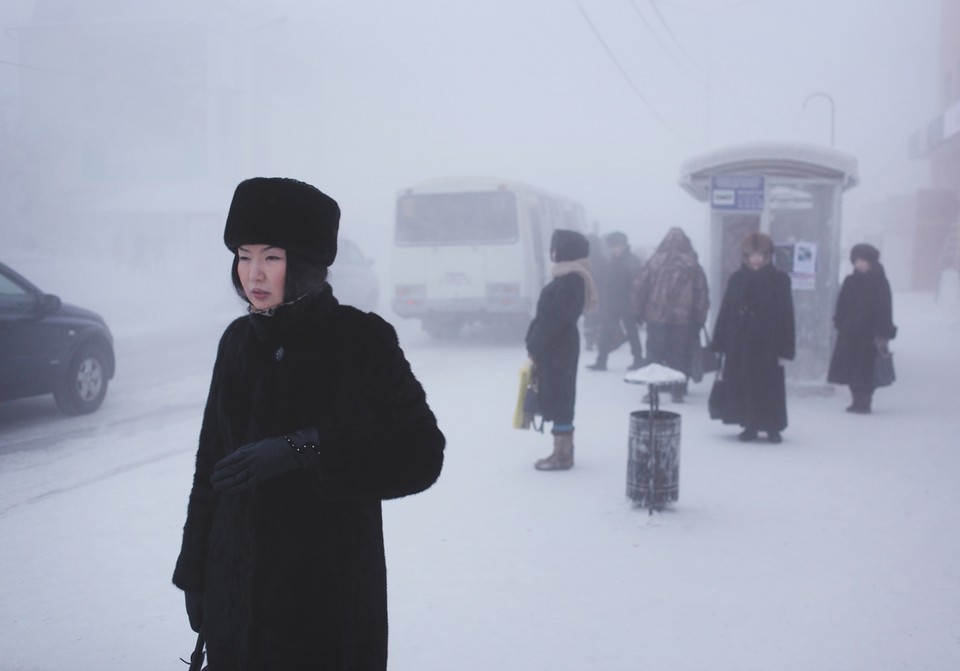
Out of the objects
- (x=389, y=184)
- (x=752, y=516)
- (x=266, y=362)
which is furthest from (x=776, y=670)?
(x=389, y=184)

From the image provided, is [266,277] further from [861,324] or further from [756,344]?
[861,324]

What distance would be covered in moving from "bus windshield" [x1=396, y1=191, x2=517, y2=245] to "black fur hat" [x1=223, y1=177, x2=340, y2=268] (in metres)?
13.4

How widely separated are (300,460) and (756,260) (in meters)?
6.32

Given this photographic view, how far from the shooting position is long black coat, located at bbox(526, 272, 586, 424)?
6422 mm

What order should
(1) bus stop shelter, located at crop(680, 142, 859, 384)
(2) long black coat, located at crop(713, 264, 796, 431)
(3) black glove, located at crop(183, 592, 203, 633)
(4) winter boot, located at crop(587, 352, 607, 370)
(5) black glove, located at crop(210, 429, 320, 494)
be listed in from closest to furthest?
(5) black glove, located at crop(210, 429, 320, 494) → (3) black glove, located at crop(183, 592, 203, 633) → (2) long black coat, located at crop(713, 264, 796, 431) → (1) bus stop shelter, located at crop(680, 142, 859, 384) → (4) winter boot, located at crop(587, 352, 607, 370)

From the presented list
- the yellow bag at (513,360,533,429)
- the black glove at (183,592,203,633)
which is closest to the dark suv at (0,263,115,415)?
the yellow bag at (513,360,533,429)

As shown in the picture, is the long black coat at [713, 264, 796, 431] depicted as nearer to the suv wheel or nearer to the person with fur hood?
the person with fur hood

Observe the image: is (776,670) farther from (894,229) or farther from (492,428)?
(894,229)

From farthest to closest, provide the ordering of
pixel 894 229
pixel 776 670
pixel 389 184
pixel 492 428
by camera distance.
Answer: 1. pixel 389 184
2. pixel 894 229
3. pixel 492 428
4. pixel 776 670

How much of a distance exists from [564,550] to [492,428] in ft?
11.4

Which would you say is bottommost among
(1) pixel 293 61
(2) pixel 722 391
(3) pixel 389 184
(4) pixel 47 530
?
(4) pixel 47 530

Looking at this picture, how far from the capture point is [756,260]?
24.8ft

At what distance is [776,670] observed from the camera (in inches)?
140

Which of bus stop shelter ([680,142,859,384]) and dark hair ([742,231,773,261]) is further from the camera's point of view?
bus stop shelter ([680,142,859,384])
